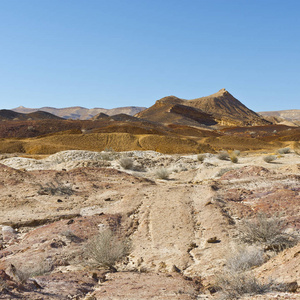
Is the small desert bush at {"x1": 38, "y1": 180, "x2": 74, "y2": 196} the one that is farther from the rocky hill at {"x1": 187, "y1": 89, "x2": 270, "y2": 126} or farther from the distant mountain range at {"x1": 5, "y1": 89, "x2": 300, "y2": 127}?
the rocky hill at {"x1": 187, "y1": 89, "x2": 270, "y2": 126}

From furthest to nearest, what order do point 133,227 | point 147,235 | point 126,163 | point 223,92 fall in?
point 223,92 < point 126,163 < point 133,227 < point 147,235

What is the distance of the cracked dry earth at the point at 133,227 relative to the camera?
5.01 metres

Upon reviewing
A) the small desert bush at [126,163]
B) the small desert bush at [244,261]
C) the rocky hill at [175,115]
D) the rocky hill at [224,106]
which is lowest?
the small desert bush at [244,261]

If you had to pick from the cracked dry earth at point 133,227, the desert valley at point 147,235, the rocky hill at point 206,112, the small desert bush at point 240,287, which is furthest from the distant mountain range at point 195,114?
the small desert bush at point 240,287

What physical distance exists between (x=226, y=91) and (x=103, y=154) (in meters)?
99.4

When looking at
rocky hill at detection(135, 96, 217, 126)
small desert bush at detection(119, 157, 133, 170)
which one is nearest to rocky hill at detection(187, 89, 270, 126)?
rocky hill at detection(135, 96, 217, 126)

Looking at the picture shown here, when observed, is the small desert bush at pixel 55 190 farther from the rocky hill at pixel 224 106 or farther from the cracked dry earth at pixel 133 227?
the rocky hill at pixel 224 106

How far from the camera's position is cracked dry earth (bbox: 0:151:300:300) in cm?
501

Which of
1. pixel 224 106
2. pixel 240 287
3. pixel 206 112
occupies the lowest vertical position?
pixel 240 287

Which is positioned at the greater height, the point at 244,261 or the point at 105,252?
the point at 244,261

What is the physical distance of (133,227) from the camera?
8.45m

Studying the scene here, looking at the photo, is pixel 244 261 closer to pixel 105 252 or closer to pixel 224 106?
pixel 105 252

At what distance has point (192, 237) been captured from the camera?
301 inches

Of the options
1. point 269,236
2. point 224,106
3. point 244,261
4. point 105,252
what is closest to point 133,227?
point 105,252
